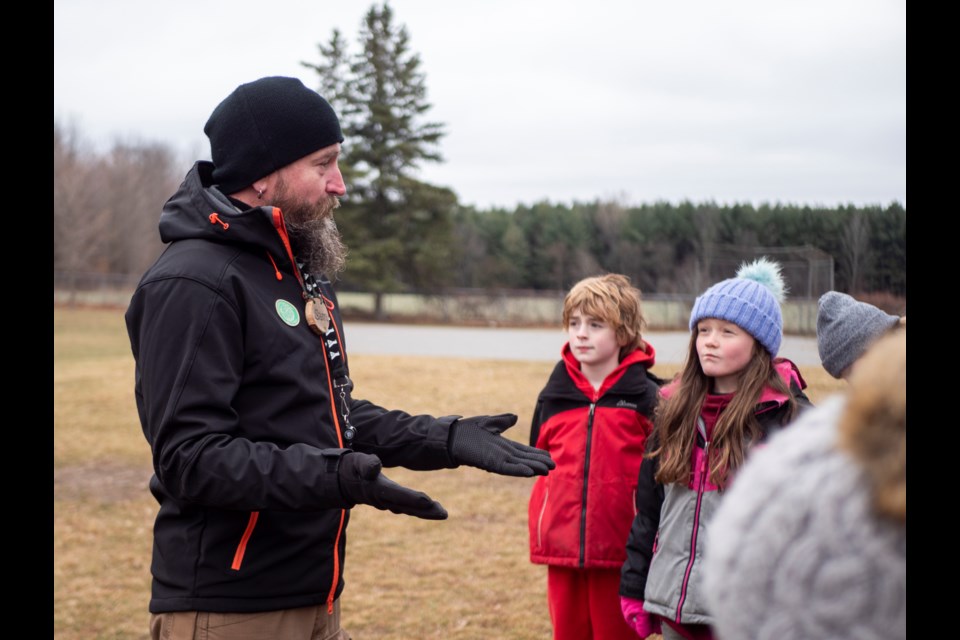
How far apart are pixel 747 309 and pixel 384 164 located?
27440mm

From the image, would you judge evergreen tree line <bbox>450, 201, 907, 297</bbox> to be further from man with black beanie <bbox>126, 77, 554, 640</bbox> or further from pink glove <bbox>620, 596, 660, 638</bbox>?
man with black beanie <bbox>126, 77, 554, 640</bbox>

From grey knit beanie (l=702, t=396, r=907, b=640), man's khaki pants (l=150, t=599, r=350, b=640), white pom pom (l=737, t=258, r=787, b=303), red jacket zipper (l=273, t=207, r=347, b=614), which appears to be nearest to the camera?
grey knit beanie (l=702, t=396, r=907, b=640)

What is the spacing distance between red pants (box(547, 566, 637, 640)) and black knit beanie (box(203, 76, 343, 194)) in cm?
172

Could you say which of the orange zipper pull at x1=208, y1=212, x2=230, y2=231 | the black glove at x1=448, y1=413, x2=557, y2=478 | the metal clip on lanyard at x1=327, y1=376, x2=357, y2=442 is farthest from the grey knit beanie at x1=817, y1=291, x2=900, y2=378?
the orange zipper pull at x1=208, y1=212, x2=230, y2=231

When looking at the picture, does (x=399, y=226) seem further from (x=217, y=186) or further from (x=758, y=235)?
(x=217, y=186)

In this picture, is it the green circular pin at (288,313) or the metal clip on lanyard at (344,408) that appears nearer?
the green circular pin at (288,313)

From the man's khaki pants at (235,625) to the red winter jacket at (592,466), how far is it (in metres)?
1.12

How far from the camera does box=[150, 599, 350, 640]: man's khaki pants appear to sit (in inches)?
82.1

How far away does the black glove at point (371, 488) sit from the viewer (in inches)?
74.9

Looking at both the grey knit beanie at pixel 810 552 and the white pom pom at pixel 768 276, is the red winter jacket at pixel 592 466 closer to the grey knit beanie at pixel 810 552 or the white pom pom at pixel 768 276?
the white pom pom at pixel 768 276

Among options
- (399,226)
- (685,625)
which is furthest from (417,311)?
(685,625)

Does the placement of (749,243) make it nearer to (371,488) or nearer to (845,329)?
(845,329)

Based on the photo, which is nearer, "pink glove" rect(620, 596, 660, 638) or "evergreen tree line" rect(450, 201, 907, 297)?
"pink glove" rect(620, 596, 660, 638)

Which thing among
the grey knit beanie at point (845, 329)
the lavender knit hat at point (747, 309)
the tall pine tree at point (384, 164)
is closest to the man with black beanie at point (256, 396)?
the lavender knit hat at point (747, 309)
